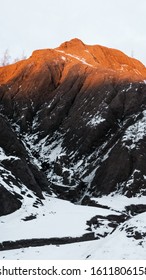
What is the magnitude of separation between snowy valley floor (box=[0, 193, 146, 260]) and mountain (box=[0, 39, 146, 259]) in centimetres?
9

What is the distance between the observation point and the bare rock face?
191ft

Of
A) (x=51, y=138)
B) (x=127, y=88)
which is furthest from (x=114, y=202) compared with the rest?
(x=127, y=88)

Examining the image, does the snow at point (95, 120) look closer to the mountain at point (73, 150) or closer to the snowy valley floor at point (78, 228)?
the mountain at point (73, 150)

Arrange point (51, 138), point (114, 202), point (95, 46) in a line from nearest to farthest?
point (114, 202)
point (51, 138)
point (95, 46)

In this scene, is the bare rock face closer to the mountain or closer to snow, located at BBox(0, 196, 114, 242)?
the mountain

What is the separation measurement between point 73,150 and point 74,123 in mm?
8661

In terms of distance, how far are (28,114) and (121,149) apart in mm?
31516

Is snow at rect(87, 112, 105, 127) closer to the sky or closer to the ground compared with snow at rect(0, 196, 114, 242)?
closer to the sky

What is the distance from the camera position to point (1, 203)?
3650cm

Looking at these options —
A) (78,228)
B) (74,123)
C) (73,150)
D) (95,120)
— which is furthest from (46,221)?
(74,123)

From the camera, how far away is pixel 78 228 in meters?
32.8

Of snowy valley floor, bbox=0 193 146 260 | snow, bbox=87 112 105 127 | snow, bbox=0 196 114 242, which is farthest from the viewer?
snow, bbox=87 112 105 127

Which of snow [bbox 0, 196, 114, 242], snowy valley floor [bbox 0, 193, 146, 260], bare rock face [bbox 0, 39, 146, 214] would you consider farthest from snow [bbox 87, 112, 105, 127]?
snow [bbox 0, 196, 114, 242]

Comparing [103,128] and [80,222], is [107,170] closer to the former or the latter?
[103,128]
